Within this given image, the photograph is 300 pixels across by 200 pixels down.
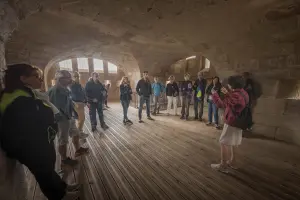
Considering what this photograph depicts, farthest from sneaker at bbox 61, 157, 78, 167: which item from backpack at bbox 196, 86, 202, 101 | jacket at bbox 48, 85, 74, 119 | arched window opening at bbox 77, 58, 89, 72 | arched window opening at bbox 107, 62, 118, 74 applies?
arched window opening at bbox 107, 62, 118, 74

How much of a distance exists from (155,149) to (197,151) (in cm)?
100

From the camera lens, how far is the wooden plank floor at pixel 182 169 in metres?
2.24

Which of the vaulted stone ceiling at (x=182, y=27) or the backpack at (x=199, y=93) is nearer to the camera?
the vaulted stone ceiling at (x=182, y=27)

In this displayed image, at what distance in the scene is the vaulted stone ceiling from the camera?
10.6ft

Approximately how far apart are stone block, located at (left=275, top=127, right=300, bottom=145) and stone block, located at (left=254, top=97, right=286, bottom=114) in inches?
20.2

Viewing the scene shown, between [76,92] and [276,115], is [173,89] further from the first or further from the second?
[76,92]

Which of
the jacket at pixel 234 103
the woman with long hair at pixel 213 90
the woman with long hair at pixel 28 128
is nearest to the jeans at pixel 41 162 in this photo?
the woman with long hair at pixel 28 128

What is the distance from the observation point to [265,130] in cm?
454

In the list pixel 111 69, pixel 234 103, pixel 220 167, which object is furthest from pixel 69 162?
pixel 111 69

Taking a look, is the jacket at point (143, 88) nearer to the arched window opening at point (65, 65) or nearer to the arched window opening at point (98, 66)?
the arched window opening at point (98, 66)

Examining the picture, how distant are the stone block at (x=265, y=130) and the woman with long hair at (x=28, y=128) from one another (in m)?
5.26

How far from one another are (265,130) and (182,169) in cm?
333

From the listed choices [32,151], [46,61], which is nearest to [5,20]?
[32,151]

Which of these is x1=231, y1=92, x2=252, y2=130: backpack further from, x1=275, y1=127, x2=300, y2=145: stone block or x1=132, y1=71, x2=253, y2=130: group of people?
x1=275, y1=127, x2=300, y2=145: stone block
